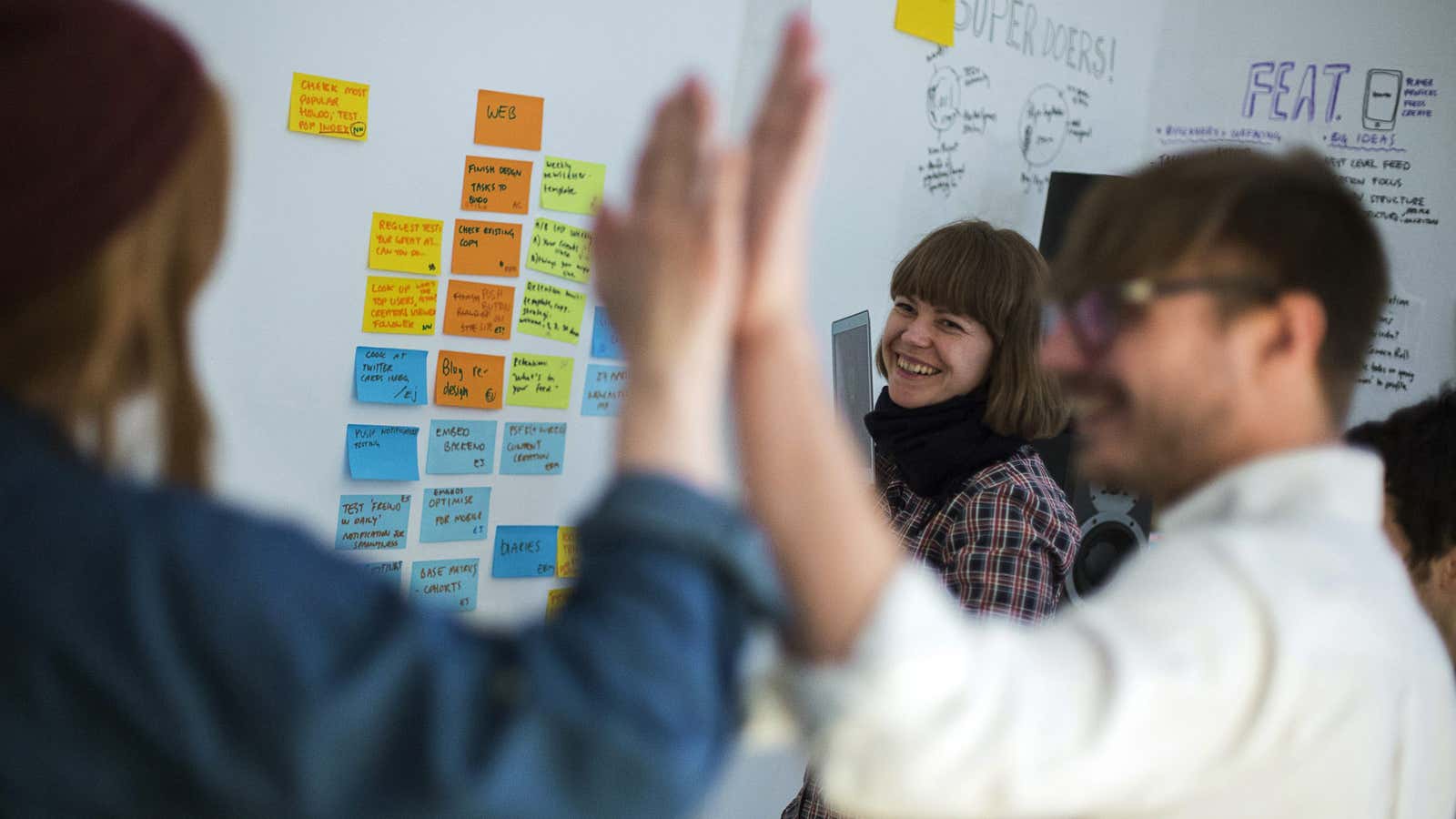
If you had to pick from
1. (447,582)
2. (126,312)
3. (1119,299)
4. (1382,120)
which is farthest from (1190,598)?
(1382,120)

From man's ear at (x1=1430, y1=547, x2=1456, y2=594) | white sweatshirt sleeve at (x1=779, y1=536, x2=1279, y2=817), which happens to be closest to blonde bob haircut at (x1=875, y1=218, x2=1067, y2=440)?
man's ear at (x1=1430, y1=547, x2=1456, y2=594)

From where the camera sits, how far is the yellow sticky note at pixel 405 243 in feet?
8.97

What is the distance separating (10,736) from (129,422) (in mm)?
199

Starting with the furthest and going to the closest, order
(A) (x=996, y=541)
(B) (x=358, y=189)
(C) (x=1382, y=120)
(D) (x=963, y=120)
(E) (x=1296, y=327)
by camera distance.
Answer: (C) (x=1382, y=120)
(D) (x=963, y=120)
(B) (x=358, y=189)
(A) (x=996, y=541)
(E) (x=1296, y=327)

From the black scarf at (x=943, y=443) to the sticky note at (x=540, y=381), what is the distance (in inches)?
31.8

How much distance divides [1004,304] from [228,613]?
7.44 ft

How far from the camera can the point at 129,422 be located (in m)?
0.76

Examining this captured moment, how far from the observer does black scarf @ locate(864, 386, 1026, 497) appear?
252 cm

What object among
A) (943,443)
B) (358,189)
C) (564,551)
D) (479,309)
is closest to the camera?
(943,443)

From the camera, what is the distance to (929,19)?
3725mm

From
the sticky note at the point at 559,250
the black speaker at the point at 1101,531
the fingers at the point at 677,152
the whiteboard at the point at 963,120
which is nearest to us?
the fingers at the point at 677,152

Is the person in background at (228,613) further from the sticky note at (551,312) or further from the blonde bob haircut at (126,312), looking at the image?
the sticky note at (551,312)

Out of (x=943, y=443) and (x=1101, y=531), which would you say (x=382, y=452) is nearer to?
(x=943, y=443)

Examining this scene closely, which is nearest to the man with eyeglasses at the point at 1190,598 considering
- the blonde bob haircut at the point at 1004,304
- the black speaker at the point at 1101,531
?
the blonde bob haircut at the point at 1004,304
